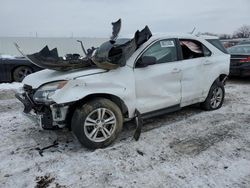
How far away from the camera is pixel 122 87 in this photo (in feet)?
13.5

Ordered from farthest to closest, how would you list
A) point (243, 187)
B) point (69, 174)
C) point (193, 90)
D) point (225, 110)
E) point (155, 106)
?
point (225, 110) < point (193, 90) < point (155, 106) < point (69, 174) < point (243, 187)

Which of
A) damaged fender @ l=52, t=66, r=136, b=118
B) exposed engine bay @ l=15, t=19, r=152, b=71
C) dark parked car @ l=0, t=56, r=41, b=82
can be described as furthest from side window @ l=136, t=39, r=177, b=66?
dark parked car @ l=0, t=56, r=41, b=82

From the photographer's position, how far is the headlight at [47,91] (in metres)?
3.72

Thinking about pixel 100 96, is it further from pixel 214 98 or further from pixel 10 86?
pixel 10 86

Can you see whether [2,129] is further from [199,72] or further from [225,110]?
[225,110]

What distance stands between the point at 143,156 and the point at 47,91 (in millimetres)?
1657

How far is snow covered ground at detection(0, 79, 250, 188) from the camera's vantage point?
3176 millimetres

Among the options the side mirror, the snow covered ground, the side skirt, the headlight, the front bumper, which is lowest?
the snow covered ground

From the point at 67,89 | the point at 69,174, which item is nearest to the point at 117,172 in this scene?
the point at 69,174

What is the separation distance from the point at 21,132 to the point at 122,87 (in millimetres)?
2080

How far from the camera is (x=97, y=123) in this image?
393cm

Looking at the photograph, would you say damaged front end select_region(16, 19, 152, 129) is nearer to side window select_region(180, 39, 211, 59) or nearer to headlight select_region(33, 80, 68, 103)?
headlight select_region(33, 80, 68, 103)

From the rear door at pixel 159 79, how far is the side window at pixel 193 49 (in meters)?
0.30

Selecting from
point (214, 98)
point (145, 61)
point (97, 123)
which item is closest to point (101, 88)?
point (97, 123)
